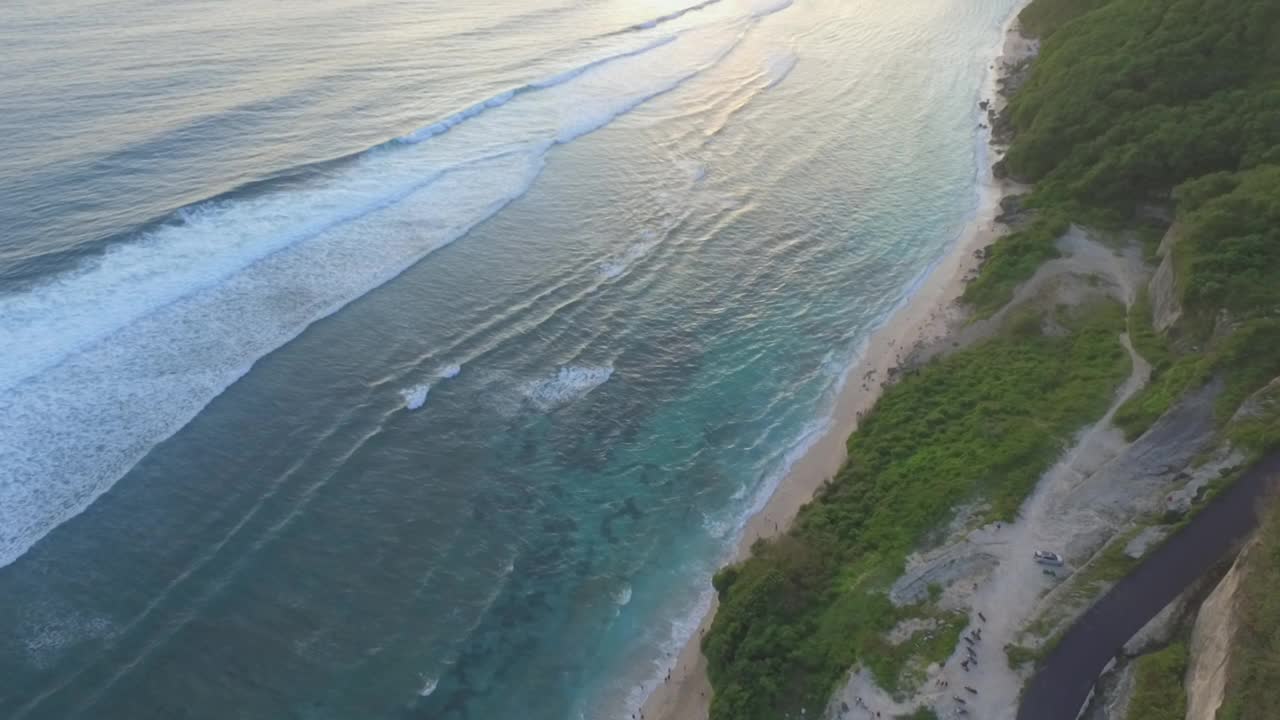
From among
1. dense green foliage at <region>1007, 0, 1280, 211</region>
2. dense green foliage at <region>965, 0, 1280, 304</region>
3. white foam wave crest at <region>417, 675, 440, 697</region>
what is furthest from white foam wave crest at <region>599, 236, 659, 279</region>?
white foam wave crest at <region>417, 675, 440, 697</region>

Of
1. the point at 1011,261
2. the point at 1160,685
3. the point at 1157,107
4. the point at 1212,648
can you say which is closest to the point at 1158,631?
the point at 1212,648

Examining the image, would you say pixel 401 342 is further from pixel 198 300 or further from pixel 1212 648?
pixel 1212 648

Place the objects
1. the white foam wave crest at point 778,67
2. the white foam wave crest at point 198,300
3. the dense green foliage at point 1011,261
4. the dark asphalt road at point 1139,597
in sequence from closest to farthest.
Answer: the dark asphalt road at point 1139,597, the white foam wave crest at point 198,300, the dense green foliage at point 1011,261, the white foam wave crest at point 778,67

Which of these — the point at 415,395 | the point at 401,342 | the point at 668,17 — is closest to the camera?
the point at 415,395

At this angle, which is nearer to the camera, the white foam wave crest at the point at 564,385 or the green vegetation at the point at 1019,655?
the green vegetation at the point at 1019,655

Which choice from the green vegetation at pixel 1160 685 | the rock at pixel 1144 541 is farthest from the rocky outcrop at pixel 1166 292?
the green vegetation at pixel 1160 685

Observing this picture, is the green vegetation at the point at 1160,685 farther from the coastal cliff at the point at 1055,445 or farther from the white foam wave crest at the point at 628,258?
the white foam wave crest at the point at 628,258

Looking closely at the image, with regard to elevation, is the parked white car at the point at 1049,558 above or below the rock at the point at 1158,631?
above

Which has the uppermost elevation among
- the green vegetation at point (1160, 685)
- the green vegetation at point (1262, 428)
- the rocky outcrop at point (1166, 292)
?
the rocky outcrop at point (1166, 292)
